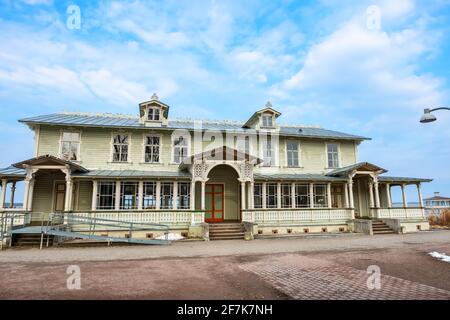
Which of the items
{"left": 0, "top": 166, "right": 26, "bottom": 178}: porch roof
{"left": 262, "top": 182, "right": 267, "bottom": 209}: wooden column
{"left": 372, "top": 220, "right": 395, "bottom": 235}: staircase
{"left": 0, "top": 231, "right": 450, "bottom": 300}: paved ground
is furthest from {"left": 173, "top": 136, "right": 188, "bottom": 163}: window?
{"left": 372, "top": 220, "right": 395, "bottom": 235}: staircase

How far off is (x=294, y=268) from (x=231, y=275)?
1.99 meters

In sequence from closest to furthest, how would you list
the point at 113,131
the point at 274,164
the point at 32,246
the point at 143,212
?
the point at 32,246 < the point at 143,212 < the point at 113,131 < the point at 274,164

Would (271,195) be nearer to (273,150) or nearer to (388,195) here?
(273,150)

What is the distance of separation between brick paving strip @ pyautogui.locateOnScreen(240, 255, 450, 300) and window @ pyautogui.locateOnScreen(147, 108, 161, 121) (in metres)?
13.4

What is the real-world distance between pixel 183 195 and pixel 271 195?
6.23 m

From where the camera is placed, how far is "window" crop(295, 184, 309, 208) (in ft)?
64.4

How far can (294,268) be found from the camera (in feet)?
25.7

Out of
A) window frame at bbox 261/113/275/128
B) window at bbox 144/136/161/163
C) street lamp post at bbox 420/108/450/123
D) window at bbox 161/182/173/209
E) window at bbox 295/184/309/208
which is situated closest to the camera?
street lamp post at bbox 420/108/450/123

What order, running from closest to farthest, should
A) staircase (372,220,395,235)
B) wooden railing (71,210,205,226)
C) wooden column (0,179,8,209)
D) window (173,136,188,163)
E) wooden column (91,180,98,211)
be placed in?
1. wooden column (0,179,8,209)
2. wooden railing (71,210,205,226)
3. wooden column (91,180,98,211)
4. staircase (372,220,395,235)
5. window (173,136,188,163)

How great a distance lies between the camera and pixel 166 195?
58.2 ft

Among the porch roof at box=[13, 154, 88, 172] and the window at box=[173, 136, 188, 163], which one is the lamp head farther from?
the porch roof at box=[13, 154, 88, 172]

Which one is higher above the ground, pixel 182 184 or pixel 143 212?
pixel 182 184
